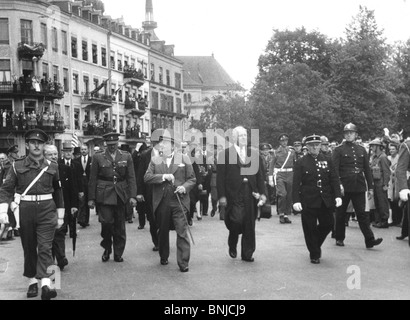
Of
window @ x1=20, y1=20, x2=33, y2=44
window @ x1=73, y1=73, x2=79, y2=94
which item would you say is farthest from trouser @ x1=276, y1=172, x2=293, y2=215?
window @ x1=73, y1=73, x2=79, y2=94

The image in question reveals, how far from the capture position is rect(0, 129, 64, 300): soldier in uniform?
856 centimetres

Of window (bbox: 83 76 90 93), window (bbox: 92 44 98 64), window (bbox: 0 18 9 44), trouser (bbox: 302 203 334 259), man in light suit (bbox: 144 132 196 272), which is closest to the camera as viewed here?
man in light suit (bbox: 144 132 196 272)

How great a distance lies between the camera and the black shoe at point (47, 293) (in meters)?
8.16

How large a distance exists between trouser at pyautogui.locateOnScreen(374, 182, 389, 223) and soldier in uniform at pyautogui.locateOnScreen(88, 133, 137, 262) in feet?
22.9

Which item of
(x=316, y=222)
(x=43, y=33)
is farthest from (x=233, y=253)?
(x=43, y=33)

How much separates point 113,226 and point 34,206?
2.76 metres

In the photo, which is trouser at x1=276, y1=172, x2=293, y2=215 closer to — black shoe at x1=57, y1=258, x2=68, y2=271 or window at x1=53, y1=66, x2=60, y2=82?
black shoe at x1=57, y1=258, x2=68, y2=271

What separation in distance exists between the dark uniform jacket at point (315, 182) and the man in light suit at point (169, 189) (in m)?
1.75

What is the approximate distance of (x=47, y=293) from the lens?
26.9ft

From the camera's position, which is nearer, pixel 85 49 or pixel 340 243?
pixel 340 243

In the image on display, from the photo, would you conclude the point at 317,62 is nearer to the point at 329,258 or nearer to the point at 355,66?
the point at 355,66

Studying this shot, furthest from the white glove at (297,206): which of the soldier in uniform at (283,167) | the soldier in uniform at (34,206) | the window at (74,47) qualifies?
the window at (74,47)

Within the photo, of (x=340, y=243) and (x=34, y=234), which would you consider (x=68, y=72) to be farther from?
(x=34, y=234)
